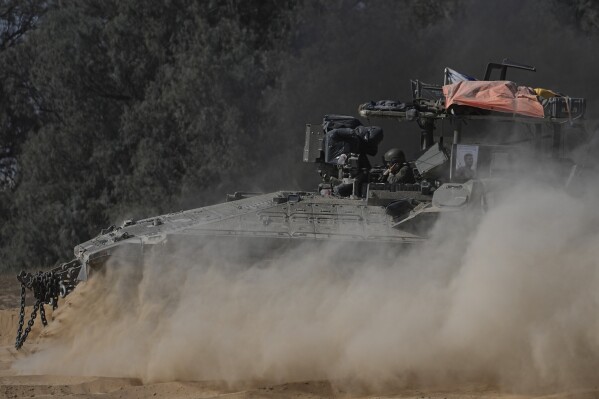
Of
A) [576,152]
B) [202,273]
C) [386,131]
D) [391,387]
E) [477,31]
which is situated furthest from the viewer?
[477,31]

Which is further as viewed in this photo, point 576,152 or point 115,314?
point 576,152

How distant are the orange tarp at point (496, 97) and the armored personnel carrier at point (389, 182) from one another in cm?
1

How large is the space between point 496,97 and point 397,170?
1534 mm

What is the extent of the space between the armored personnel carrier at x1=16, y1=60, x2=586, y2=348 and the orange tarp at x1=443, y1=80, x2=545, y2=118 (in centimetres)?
1

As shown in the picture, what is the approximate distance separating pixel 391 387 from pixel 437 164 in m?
3.33

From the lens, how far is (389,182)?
1237 centimetres

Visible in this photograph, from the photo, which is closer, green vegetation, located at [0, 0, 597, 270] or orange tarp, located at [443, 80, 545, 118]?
orange tarp, located at [443, 80, 545, 118]

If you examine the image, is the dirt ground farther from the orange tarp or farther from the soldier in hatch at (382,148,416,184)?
the orange tarp

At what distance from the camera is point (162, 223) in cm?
1154

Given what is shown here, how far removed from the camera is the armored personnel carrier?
10977 millimetres

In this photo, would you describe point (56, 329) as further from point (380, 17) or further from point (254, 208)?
point (380, 17)

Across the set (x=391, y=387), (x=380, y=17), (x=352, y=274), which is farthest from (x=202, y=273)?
(x=380, y=17)

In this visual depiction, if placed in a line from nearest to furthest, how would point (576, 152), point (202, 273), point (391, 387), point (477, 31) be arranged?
point (391, 387), point (202, 273), point (576, 152), point (477, 31)

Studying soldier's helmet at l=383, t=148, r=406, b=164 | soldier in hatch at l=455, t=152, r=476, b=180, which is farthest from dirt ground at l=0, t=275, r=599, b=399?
soldier's helmet at l=383, t=148, r=406, b=164
